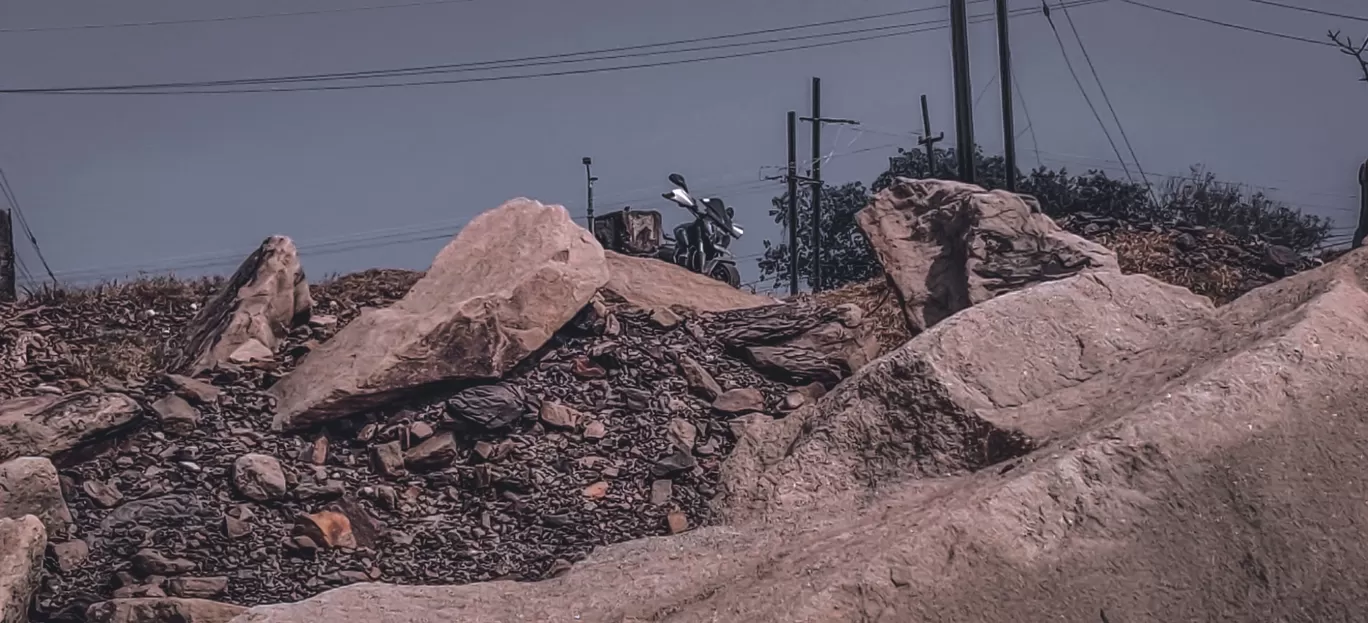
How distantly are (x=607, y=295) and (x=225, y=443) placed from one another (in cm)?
220

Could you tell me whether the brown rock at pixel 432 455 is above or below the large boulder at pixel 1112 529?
below

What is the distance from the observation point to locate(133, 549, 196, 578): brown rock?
444 centimetres

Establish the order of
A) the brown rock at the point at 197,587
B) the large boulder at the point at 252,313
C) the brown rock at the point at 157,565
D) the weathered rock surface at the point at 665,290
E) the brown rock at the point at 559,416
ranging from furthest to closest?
the weathered rock surface at the point at 665,290 → the large boulder at the point at 252,313 → the brown rock at the point at 559,416 → the brown rock at the point at 157,565 → the brown rock at the point at 197,587

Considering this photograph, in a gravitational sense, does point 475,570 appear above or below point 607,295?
below

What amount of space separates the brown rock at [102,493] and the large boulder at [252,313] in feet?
3.18

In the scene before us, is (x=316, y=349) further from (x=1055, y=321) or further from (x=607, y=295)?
(x=1055, y=321)

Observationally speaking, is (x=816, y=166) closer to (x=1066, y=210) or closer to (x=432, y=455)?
(x=1066, y=210)

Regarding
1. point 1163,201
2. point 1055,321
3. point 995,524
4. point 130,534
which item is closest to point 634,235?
point 1163,201

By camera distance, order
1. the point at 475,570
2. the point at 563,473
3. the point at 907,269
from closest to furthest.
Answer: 1. the point at 475,570
2. the point at 563,473
3. the point at 907,269

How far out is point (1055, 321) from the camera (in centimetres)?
376

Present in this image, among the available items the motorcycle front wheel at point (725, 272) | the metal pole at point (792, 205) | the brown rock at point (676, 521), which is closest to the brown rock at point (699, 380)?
the brown rock at point (676, 521)

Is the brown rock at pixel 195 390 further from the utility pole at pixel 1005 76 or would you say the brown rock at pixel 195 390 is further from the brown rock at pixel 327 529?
the utility pole at pixel 1005 76

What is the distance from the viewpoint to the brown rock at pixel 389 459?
198 inches

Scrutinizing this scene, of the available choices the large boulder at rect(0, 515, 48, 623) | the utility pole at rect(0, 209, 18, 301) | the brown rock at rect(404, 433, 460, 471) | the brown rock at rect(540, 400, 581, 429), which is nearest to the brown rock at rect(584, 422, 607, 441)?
the brown rock at rect(540, 400, 581, 429)
